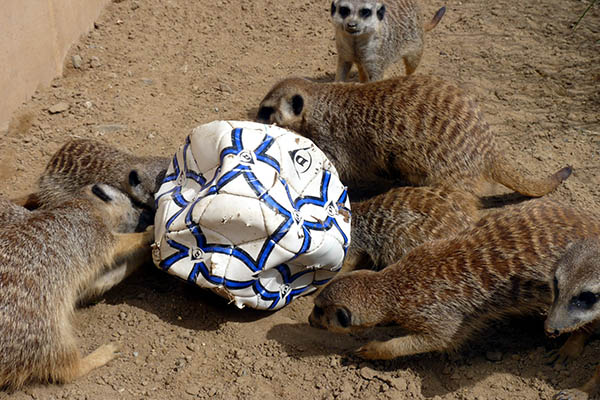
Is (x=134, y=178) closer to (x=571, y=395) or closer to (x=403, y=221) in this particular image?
(x=403, y=221)

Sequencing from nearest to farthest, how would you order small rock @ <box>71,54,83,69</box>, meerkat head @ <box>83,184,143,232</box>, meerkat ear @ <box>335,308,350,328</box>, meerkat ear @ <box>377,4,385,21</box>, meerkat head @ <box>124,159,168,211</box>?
meerkat ear @ <box>335,308,350,328</box>, meerkat head @ <box>83,184,143,232</box>, meerkat head @ <box>124,159,168,211</box>, meerkat ear @ <box>377,4,385,21</box>, small rock @ <box>71,54,83,69</box>

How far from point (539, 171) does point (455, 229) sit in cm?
96

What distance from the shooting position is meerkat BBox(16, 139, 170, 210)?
3438 mm

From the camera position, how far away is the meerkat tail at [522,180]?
3666 millimetres

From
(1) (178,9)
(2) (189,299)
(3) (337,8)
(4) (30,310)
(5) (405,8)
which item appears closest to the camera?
(4) (30,310)

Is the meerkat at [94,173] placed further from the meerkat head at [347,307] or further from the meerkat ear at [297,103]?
the meerkat head at [347,307]

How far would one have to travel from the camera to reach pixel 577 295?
8.15 feet

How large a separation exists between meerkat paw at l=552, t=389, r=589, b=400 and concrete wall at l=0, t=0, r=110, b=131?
3525mm

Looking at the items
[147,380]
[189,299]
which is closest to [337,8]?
[189,299]

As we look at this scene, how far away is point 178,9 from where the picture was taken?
5.52 m

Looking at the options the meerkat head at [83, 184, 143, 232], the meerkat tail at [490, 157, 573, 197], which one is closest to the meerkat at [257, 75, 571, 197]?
the meerkat tail at [490, 157, 573, 197]

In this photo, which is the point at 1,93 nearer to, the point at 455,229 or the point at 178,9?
the point at 178,9

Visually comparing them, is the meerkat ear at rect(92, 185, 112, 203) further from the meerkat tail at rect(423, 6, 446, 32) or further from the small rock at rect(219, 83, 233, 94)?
the meerkat tail at rect(423, 6, 446, 32)

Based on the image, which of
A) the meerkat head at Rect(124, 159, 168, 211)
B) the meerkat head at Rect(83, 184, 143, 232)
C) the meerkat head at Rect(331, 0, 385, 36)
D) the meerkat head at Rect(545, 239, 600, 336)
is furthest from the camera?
the meerkat head at Rect(331, 0, 385, 36)
